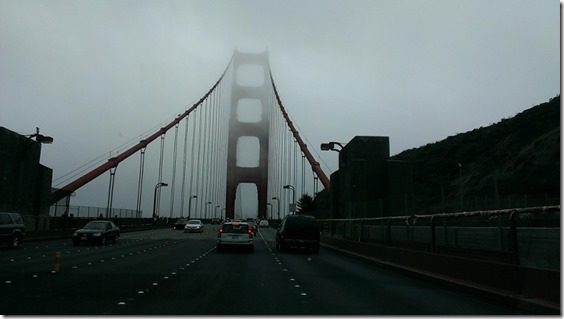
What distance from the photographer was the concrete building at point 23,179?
3519cm

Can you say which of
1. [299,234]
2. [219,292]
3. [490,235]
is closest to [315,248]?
[299,234]

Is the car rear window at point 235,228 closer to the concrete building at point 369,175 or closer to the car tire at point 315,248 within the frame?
the car tire at point 315,248

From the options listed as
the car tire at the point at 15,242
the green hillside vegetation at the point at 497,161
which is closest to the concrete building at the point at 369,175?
the green hillside vegetation at the point at 497,161

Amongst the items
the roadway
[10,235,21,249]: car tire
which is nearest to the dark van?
the roadway

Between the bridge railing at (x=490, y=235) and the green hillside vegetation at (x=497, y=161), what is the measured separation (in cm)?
432

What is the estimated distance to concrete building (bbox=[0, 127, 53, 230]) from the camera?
35188 millimetres

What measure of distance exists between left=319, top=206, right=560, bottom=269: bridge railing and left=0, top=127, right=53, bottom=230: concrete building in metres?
24.0

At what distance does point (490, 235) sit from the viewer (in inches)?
542

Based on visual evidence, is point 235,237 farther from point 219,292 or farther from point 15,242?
point 219,292

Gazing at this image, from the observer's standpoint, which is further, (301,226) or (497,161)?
(497,161)

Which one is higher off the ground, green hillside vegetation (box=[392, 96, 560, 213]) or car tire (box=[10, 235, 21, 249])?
green hillside vegetation (box=[392, 96, 560, 213])

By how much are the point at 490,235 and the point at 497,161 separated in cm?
5661

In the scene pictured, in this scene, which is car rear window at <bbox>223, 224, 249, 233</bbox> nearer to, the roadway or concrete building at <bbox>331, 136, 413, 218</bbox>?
concrete building at <bbox>331, 136, 413, 218</bbox>

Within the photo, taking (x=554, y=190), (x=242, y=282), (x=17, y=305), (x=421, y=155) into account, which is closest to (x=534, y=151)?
(x=554, y=190)
